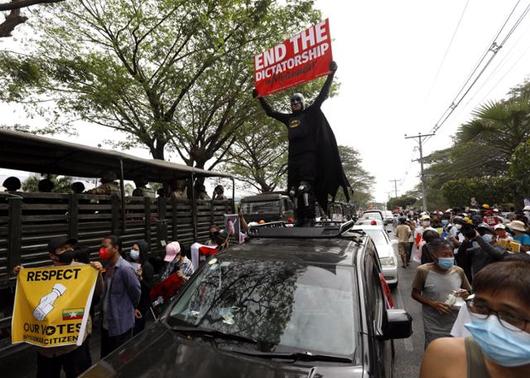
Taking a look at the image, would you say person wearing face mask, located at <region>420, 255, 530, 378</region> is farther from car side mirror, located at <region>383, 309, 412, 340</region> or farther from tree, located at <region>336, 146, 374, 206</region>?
tree, located at <region>336, 146, 374, 206</region>

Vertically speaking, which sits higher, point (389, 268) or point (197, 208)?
point (197, 208)

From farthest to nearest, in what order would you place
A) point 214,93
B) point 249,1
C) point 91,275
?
point 214,93, point 249,1, point 91,275

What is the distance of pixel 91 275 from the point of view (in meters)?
3.26

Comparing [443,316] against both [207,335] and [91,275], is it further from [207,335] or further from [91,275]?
[91,275]

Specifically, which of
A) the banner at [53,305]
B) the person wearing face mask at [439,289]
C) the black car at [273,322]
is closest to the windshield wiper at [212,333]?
the black car at [273,322]

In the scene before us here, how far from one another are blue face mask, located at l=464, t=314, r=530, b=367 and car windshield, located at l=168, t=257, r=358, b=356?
32.7 inches

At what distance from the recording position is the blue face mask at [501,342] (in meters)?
1.26

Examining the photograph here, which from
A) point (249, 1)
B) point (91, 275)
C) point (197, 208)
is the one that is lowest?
point (91, 275)

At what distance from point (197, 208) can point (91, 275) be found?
444 cm

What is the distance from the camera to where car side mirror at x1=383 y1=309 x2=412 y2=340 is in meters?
2.42

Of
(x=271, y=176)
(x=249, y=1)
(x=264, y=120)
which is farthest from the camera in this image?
(x=271, y=176)

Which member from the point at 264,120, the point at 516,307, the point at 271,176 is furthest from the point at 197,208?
the point at 271,176

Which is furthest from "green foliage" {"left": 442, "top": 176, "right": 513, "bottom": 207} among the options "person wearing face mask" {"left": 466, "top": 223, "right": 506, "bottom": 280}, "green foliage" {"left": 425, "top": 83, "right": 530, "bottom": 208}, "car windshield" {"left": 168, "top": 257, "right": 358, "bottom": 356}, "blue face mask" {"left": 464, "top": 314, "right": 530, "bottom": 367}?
"blue face mask" {"left": 464, "top": 314, "right": 530, "bottom": 367}

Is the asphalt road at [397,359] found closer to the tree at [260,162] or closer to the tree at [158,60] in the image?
the tree at [158,60]
